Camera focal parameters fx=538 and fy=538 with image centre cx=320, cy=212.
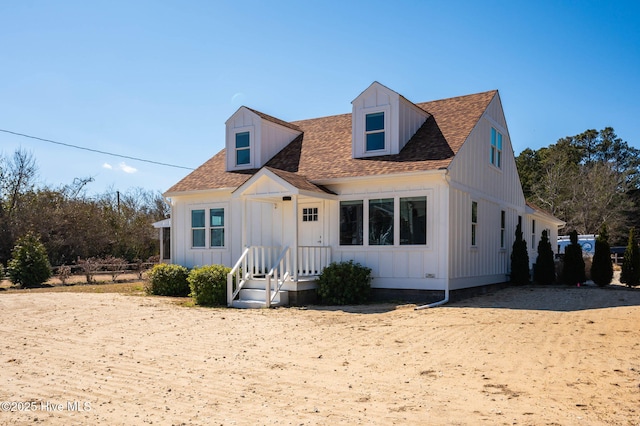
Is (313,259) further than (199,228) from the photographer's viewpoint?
No

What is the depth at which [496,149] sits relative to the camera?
1847 centimetres

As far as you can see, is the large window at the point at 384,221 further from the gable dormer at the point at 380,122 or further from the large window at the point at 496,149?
the large window at the point at 496,149

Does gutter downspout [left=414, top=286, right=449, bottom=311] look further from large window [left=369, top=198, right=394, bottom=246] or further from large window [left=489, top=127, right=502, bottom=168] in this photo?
large window [left=489, top=127, right=502, bottom=168]

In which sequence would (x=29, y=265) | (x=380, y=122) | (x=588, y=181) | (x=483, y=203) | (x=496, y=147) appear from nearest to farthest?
A: (x=380, y=122) → (x=483, y=203) → (x=496, y=147) → (x=29, y=265) → (x=588, y=181)

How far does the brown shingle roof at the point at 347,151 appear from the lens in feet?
48.4

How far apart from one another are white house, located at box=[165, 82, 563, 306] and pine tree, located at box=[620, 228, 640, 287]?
3.84m

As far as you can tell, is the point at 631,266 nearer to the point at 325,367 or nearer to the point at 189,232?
the point at 189,232

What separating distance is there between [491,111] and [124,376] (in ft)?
48.5

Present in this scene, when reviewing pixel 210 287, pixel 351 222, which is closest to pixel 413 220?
pixel 351 222

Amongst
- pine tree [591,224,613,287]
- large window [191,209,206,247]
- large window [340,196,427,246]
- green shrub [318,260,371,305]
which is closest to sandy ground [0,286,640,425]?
green shrub [318,260,371,305]

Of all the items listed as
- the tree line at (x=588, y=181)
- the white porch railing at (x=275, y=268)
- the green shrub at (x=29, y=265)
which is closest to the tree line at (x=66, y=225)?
the green shrub at (x=29, y=265)

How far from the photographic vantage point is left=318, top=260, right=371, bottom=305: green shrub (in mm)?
14039

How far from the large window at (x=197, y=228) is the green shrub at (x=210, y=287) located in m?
3.78

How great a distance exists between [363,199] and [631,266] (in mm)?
10244
